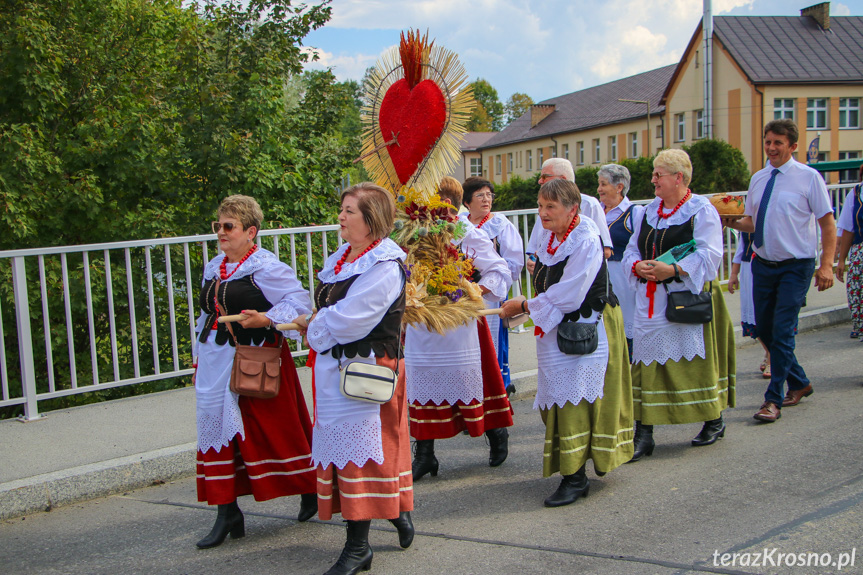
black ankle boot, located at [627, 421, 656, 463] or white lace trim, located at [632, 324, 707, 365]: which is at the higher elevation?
white lace trim, located at [632, 324, 707, 365]

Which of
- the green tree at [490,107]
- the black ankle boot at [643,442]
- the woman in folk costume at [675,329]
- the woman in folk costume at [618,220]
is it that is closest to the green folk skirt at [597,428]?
the black ankle boot at [643,442]

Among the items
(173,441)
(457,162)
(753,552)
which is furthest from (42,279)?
(753,552)

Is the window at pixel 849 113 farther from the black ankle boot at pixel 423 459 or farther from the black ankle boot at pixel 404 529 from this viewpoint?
the black ankle boot at pixel 404 529

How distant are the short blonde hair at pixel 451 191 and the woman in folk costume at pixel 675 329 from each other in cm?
132

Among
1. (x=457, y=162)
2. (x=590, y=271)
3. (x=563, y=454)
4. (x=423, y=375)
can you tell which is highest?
(x=457, y=162)

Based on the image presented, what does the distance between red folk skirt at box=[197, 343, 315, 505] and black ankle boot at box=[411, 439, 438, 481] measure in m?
0.99

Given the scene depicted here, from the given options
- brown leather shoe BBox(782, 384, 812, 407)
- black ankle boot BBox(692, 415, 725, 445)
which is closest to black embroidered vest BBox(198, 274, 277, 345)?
black ankle boot BBox(692, 415, 725, 445)

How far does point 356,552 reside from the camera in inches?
147

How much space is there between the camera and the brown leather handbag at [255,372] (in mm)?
4141

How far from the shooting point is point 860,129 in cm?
4934

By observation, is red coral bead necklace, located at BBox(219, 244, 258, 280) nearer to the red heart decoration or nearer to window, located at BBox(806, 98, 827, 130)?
the red heart decoration

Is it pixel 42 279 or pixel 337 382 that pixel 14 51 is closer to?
pixel 42 279

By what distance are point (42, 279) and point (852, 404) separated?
669 centimetres

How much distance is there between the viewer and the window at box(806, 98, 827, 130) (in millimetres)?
48469
